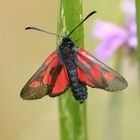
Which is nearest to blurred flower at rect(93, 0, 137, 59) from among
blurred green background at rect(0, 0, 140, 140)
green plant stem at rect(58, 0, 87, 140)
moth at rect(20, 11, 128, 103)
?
blurred green background at rect(0, 0, 140, 140)

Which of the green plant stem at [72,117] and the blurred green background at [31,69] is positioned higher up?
the blurred green background at [31,69]

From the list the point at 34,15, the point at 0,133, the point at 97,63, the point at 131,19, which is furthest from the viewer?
the point at 34,15

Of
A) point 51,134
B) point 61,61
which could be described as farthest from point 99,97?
point 61,61

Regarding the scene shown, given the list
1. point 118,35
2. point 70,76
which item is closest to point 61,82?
point 70,76

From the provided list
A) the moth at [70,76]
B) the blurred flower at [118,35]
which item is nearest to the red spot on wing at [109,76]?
the moth at [70,76]

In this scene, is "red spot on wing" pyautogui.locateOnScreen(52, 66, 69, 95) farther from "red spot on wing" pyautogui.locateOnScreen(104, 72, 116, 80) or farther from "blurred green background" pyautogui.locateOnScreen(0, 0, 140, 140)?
"blurred green background" pyautogui.locateOnScreen(0, 0, 140, 140)

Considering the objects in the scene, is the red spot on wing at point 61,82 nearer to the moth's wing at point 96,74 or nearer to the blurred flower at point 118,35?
the moth's wing at point 96,74

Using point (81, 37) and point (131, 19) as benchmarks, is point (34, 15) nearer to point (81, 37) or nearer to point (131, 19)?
point (131, 19)
